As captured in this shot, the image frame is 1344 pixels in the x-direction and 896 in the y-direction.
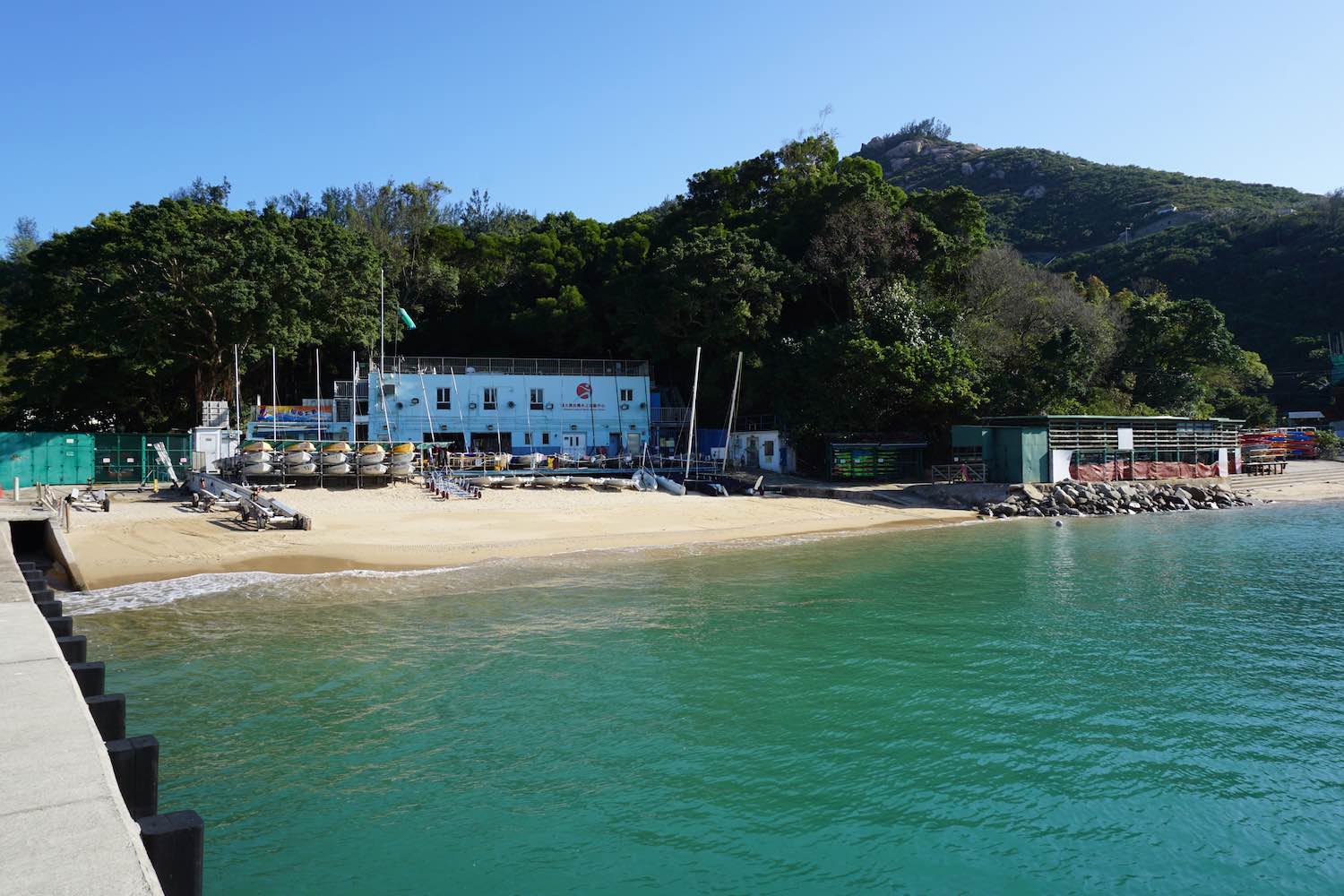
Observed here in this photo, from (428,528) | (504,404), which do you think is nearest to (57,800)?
(428,528)

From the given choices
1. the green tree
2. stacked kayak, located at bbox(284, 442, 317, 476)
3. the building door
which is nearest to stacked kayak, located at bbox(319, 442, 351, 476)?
stacked kayak, located at bbox(284, 442, 317, 476)

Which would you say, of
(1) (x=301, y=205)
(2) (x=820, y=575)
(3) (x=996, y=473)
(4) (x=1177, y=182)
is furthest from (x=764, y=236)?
(4) (x=1177, y=182)

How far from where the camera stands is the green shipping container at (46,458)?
110 feet

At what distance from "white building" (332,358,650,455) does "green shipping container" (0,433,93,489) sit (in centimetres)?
1380

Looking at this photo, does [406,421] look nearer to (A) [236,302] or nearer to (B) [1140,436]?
(A) [236,302]

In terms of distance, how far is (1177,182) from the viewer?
12912cm

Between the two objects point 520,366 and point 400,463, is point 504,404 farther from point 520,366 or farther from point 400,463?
point 400,463

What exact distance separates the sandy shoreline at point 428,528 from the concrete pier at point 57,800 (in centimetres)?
1607

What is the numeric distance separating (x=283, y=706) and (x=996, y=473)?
3612cm

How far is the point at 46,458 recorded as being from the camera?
3444 centimetres

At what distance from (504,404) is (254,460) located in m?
19.7

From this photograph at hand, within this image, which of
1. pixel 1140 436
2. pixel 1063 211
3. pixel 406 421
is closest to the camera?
pixel 1140 436

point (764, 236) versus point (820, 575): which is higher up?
point (764, 236)

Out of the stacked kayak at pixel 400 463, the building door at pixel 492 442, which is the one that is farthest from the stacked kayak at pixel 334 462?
the building door at pixel 492 442
